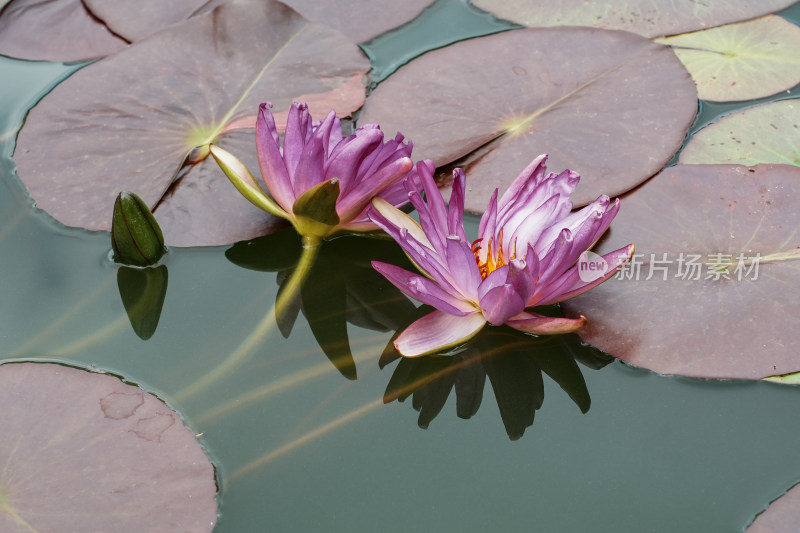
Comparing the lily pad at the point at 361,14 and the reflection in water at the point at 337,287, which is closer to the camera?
the reflection in water at the point at 337,287

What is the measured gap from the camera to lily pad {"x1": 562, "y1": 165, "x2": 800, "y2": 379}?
1885mm

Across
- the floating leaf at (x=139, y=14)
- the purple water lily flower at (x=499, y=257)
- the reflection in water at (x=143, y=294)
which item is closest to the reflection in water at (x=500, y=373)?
the purple water lily flower at (x=499, y=257)

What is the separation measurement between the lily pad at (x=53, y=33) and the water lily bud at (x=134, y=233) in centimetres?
108

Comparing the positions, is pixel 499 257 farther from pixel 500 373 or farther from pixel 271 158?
pixel 271 158

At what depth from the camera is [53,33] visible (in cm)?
300

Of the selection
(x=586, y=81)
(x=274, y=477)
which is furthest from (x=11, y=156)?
(x=586, y=81)

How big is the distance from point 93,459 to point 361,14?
6.34 feet

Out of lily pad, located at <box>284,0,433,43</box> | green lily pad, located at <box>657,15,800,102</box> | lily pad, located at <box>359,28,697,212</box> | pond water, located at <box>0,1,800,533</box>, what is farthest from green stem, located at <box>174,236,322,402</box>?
green lily pad, located at <box>657,15,800,102</box>

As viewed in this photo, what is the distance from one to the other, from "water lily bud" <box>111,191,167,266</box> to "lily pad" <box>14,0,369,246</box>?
0.23 feet

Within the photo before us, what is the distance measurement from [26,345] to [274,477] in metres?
0.79

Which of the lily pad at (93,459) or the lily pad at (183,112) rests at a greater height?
the lily pad at (183,112)

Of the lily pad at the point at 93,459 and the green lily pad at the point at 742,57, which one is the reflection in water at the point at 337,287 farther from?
the green lily pad at the point at 742,57

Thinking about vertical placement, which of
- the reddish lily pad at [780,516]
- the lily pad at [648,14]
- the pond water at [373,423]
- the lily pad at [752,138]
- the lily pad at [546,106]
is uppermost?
the lily pad at [648,14]

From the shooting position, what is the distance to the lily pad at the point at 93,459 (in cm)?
163
